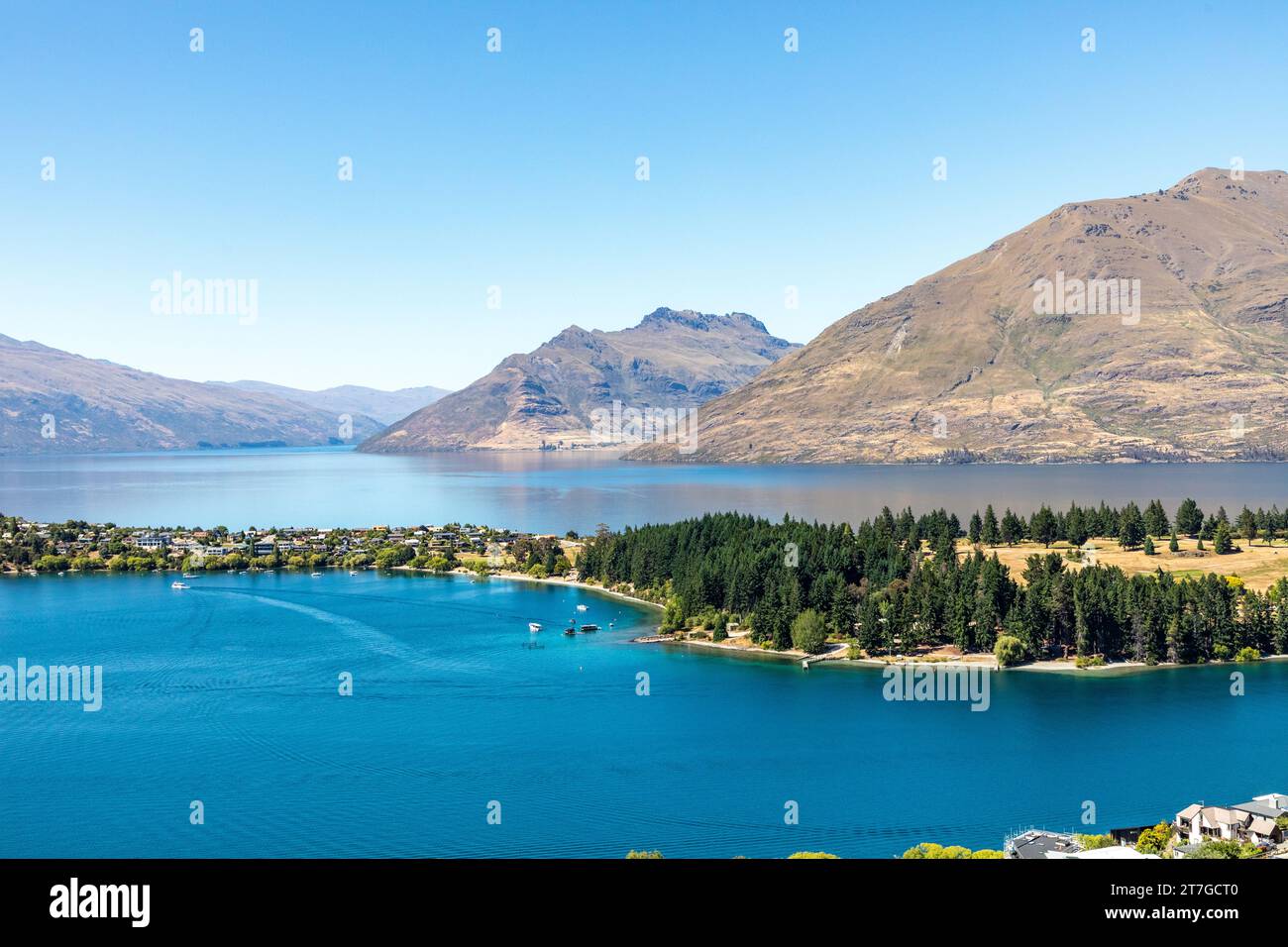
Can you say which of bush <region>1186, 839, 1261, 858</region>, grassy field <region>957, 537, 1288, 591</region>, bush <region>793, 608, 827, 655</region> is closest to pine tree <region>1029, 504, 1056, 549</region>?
grassy field <region>957, 537, 1288, 591</region>

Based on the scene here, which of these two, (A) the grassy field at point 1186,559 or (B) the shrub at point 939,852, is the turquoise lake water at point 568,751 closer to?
(B) the shrub at point 939,852

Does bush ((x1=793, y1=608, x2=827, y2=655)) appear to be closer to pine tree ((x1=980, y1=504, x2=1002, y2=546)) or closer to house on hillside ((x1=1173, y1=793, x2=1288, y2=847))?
house on hillside ((x1=1173, y1=793, x2=1288, y2=847))

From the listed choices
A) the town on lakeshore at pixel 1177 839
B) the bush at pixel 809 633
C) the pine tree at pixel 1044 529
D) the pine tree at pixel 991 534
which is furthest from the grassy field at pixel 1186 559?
the town on lakeshore at pixel 1177 839

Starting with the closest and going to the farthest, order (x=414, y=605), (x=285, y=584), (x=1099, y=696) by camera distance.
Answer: (x=1099, y=696) → (x=414, y=605) → (x=285, y=584)
